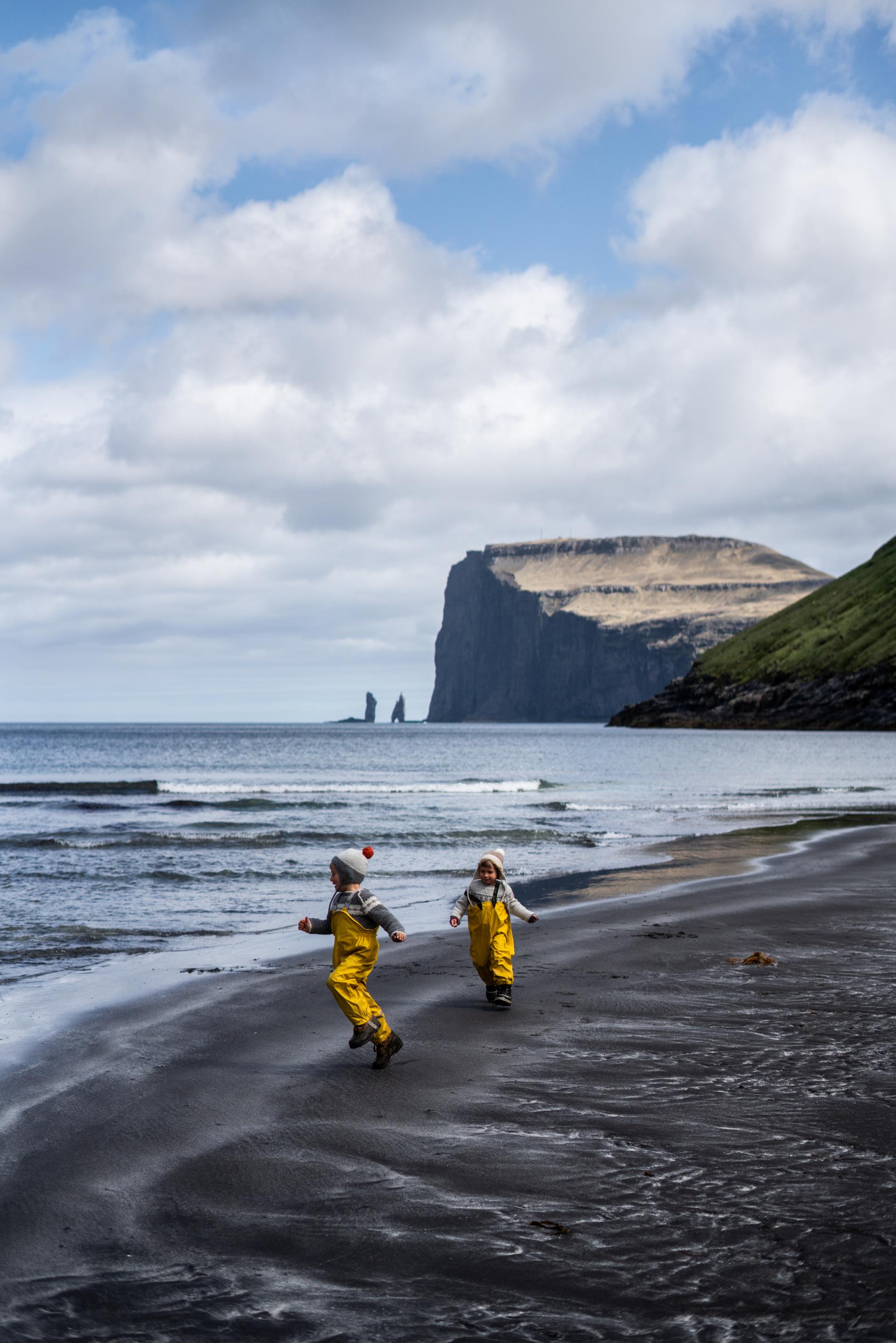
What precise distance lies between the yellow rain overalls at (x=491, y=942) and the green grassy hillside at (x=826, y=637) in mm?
133766

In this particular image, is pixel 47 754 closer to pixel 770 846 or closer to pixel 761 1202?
pixel 770 846

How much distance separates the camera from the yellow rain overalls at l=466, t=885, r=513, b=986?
984cm

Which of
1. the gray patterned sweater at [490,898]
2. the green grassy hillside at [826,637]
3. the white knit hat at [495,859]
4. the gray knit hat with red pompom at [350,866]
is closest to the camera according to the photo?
the gray knit hat with red pompom at [350,866]

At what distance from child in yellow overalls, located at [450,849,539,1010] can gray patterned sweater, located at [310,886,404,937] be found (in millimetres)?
1429

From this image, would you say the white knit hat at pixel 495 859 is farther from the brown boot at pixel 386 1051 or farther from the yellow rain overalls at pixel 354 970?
the brown boot at pixel 386 1051

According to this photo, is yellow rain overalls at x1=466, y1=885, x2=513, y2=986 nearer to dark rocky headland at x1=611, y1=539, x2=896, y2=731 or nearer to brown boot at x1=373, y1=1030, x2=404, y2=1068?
brown boot at x1=373, y1=1030, x2=404, y2=1068

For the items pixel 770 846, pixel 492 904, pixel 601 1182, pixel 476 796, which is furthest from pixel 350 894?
pixel 476 796

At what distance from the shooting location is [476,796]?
48.0 metres

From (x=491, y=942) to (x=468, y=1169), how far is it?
4.28 metres

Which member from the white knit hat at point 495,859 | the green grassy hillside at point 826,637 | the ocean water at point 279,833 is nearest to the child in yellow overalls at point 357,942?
the white knit hat at point 495,859

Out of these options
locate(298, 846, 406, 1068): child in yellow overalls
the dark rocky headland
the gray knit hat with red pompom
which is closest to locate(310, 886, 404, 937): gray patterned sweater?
locate(298, 846, 406, 1068): child in yellow overalls

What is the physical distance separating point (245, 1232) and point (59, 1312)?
92cm

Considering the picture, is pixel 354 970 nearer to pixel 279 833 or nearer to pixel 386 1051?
pixel 386 1051

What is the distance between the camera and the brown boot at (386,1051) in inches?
304
